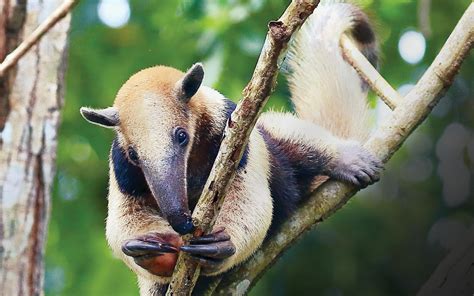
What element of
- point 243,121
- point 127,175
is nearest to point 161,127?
point 127,175

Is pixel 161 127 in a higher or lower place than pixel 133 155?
higher

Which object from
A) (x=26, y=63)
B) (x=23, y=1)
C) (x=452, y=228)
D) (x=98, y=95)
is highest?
(x=23, y=1)

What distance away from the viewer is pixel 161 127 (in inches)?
137

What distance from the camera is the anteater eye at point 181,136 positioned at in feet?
11.5

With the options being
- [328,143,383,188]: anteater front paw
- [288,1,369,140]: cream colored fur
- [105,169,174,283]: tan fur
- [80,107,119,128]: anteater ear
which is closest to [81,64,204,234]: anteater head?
[80,107,119,128]: anteater ear

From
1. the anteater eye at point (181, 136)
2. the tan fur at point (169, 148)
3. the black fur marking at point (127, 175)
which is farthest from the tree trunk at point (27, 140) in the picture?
the anteater eye at point (181, 136)

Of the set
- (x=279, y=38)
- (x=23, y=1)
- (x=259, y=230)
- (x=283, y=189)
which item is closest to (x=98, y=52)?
(x=23, y=1)

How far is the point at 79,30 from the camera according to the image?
6789mm

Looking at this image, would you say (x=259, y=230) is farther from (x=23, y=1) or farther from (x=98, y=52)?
(x=98, y=52)

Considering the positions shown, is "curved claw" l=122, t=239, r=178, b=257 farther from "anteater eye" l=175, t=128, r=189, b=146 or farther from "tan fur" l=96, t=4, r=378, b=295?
"anteater eye" l=175, t=128, r=189, b=146

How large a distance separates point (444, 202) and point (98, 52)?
9.90ft

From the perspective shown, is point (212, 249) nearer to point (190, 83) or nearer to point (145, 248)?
point (145, 248)

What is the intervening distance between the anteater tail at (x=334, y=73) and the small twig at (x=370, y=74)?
0.09m

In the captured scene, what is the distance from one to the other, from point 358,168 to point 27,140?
62.3 inches
